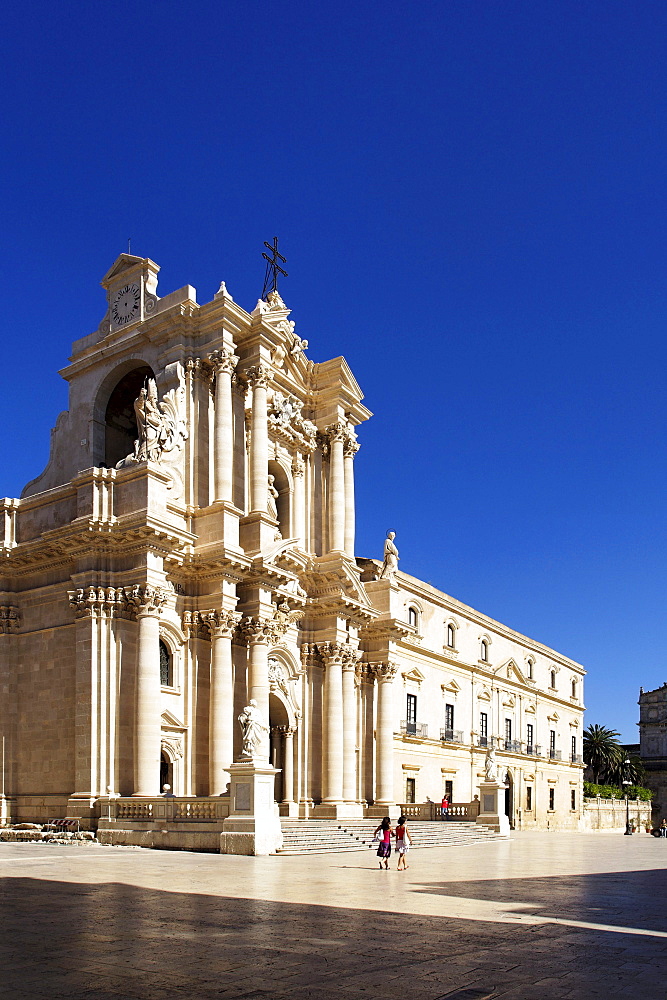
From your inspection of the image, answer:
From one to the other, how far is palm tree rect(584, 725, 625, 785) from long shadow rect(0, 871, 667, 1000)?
8426 centimetres

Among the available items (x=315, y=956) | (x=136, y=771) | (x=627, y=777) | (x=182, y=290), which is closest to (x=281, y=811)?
(x=136, y=771)

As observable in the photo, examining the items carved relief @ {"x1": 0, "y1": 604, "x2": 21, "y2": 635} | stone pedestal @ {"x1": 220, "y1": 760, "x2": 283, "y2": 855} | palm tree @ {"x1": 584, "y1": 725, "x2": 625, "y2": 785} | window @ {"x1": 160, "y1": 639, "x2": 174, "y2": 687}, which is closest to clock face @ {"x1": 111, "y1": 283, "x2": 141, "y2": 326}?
carved relief @ {"x1": 0, "y1": 604, "x2": 21, "y2": 635}

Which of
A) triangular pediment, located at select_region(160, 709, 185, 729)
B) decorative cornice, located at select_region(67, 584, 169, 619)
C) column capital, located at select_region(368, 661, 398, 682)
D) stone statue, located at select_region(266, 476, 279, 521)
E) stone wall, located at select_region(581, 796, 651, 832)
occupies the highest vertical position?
stone statue, located at select_region(266, 476, 279, 521)

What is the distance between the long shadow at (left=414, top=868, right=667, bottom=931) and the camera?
1242 centimetres

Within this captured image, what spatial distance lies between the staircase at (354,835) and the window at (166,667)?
4994mm

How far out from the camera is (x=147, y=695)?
2536 centimetres

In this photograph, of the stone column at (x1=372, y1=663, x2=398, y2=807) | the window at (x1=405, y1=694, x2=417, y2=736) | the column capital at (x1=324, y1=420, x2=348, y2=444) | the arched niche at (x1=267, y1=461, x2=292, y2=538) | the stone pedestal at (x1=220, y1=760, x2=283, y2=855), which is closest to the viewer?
the stone pedestal at (x1=220, y1=760, x2=283, y2=855)

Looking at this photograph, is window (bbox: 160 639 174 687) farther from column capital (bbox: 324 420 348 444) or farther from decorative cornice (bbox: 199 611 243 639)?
column capital (bbox: 324 420 348 444)

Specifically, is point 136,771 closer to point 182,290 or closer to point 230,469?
point 230,469

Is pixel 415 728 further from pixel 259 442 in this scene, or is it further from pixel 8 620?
pixel 8 620

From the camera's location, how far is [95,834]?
24.4 m

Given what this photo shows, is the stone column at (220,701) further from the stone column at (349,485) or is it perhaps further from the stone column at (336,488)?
the stone column at (349,485)

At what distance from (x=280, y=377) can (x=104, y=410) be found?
6123 millimetres

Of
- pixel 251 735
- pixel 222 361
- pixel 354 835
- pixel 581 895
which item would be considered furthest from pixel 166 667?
pixel 581 895
